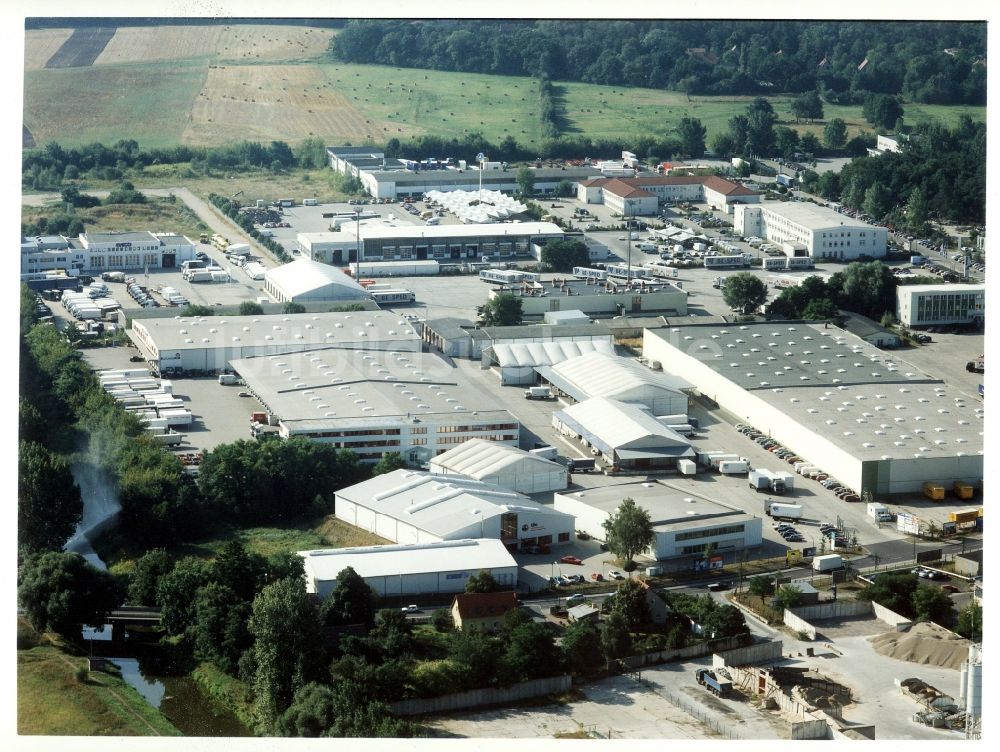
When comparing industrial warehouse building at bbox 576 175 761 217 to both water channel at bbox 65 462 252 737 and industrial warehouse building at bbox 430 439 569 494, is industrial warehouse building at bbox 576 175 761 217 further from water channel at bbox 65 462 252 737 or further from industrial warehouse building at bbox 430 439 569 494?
water channel at bbox 65 462 252 737

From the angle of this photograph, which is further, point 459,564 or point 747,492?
point 747,492

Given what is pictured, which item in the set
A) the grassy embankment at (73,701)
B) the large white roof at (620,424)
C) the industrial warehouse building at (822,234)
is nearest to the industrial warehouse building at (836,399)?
the large white roof at (620,424)

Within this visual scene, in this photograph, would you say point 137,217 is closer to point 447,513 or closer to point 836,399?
point 836,399

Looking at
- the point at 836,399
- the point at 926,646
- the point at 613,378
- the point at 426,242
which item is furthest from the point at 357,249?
the point at 926,646

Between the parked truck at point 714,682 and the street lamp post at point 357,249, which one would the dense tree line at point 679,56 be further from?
the parked truck at point 714,682
